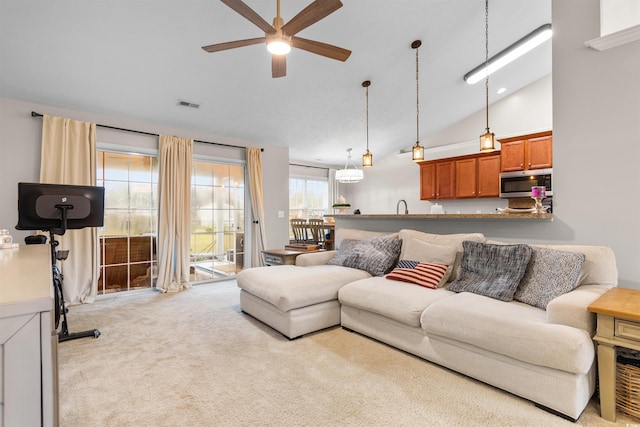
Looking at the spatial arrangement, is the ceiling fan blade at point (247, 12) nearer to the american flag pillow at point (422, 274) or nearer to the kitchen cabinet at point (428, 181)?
the american flag pillow at point (422, 274)

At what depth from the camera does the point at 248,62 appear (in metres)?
3.67

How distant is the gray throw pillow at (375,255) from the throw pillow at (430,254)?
0.41 feet

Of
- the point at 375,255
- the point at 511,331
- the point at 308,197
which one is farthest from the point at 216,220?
the point at 511,331

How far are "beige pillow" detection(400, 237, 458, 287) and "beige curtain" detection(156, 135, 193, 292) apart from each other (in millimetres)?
3230

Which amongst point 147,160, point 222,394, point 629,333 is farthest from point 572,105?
point 147,160

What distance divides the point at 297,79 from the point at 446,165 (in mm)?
3591

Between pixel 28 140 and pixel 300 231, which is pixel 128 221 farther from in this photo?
pixel 300 231

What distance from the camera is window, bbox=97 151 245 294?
4371 mm

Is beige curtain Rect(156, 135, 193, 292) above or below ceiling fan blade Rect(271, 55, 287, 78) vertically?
below

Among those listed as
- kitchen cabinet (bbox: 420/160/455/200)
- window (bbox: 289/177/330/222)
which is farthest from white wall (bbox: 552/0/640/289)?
window (bbox: 289/177/330/222)

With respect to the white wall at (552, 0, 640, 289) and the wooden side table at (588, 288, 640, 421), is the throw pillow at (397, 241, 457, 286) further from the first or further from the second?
the wooden side table at (588, 288, 640, 421)

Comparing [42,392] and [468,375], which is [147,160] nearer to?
[42,392]

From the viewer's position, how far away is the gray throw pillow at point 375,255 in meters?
3.42

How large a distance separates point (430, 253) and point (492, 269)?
603mm
